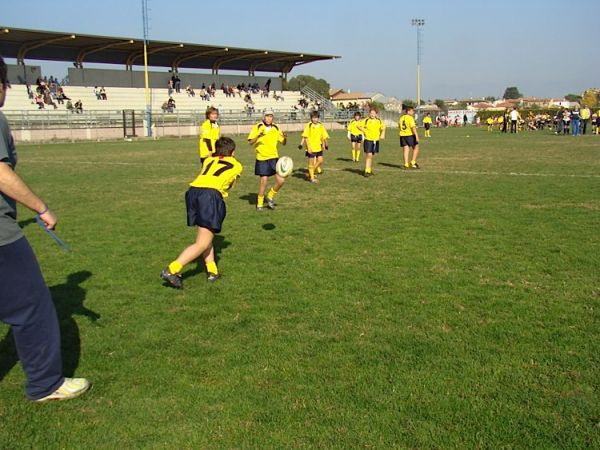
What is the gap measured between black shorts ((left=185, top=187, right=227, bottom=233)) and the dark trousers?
2.32 meters

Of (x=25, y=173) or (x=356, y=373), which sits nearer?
(x=356, y=373)

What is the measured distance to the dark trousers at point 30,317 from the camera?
333 centimetres

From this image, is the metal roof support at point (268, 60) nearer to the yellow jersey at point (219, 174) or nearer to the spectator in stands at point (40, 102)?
the spectator in stands at point (40, 102)

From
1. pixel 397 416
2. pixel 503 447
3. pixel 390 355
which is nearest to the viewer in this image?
pixel 503 447

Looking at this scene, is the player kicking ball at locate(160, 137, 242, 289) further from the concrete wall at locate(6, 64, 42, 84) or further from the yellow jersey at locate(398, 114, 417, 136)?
the concrete wall at locate(6, 64, 42, 84)

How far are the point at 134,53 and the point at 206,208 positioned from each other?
5066 cm

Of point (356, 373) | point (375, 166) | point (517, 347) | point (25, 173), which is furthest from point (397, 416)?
point (25, 173)

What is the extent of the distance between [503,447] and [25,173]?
1770 cm

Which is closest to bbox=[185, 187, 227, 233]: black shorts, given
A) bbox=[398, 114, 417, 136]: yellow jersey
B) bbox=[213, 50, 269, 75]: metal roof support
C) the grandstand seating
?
bbox=[398, 114, 417, 136]: yellow jersey

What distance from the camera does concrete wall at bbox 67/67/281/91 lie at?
49.4 metres

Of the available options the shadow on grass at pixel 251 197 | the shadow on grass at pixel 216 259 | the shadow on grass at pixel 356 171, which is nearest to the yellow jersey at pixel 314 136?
the shadow on grass at pixel 356 171

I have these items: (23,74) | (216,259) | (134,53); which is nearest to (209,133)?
(216,259)

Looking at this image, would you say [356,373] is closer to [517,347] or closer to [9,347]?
[517,347]

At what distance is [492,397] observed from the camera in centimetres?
356
